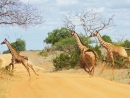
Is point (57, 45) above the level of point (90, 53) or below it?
below

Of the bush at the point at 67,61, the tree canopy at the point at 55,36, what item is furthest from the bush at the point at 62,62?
the tree canopy at the point at 55,36

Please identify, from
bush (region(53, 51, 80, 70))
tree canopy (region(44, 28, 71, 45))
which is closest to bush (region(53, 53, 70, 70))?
bush (region(53, 51, 80, 70))

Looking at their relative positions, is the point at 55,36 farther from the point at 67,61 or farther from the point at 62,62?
the point at 67,61

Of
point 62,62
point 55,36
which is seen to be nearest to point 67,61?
point 62,62

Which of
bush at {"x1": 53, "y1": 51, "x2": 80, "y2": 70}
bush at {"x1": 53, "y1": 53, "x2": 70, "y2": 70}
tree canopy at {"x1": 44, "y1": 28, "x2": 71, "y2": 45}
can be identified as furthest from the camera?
tree canopy at {"x1": 44, "y1": 28, "x2": 71, "y2": 45}

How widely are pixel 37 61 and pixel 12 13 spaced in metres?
24.3

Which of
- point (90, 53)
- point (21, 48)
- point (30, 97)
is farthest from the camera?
point (21, 48)

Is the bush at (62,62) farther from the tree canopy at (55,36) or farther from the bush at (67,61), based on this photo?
the tree canopy at (55,36)

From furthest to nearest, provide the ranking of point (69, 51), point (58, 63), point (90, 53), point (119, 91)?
point (69, 51) → point (58, 63) → point (90, 53) → point (119, 91)

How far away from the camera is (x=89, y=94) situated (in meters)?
13.2

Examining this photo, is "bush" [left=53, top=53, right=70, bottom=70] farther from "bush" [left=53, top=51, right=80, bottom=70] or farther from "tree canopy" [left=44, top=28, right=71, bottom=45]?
"tree canopy" [left=44, top=28, right=71, bottom=45]

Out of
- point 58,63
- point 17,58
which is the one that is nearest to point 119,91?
point 17,58

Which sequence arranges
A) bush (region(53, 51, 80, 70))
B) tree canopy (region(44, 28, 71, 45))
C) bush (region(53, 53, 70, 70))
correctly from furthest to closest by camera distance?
tree canopy (region(44, 28, 71, 45)) → bush (region(53, 53, 70, 70)) → bush (region(53, 51, 80, 70))

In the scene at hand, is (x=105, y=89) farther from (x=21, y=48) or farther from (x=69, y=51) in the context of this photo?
(x=21, y=48)
